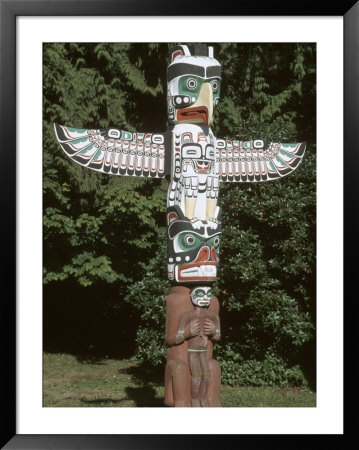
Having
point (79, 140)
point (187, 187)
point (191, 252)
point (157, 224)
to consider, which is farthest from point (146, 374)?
point (79, 140)

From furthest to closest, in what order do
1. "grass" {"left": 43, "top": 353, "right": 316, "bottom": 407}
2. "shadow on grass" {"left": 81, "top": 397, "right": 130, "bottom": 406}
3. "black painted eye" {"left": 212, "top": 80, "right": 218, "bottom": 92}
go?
"grass" {"left": 43, "top": 353, "right": 316, "bottom": 407}, "shadow on grass" {"left": 81, "top": 397, "right": 130, "bottom": 406}, "black painted eye" {"left": 212, "top": 80, "right": 218, "bottom": 92}

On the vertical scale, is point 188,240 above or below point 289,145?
below

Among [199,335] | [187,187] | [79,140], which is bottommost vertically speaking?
[199,335]

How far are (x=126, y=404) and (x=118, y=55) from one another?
23.6ft

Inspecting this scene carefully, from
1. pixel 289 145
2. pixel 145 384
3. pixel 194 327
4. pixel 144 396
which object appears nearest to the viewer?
pixel 194 327

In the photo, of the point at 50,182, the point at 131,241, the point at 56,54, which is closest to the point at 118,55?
Result: the point at 56,54

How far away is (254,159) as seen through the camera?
9391 mm

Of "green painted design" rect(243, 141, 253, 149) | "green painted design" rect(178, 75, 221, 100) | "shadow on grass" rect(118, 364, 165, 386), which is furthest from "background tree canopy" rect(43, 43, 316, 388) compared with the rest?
"green painted design" rect(178, 75, 221, 100)

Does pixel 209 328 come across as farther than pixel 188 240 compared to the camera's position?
No

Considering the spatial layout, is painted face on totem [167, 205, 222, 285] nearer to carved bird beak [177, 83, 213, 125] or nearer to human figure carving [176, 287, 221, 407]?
human figure carving [176, 287, 221, 407]

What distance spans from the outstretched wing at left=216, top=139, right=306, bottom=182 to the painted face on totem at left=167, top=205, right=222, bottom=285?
1138mm

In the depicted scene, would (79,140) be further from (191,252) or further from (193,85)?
(191,252)

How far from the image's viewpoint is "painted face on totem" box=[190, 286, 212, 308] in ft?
26.3
